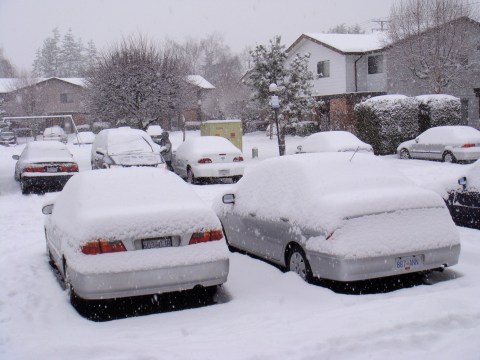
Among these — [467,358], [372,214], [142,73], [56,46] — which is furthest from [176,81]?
[56,46]

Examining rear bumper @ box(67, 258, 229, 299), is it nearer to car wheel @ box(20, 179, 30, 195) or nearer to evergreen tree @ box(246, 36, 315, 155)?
car wheel @ box(20, 179, 30, 195)

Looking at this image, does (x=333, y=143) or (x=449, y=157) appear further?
(x=449, y=157)

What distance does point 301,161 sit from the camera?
681 cm

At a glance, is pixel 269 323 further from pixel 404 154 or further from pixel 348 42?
pixel 348 42

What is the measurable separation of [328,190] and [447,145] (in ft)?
51.8

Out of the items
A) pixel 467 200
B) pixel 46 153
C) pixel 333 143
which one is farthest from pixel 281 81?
pixel 467 200

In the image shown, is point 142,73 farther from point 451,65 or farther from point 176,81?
point 451,65

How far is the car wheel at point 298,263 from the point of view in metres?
6.03

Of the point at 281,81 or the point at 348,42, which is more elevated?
the point at 348,42

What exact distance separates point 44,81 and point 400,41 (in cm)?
4230

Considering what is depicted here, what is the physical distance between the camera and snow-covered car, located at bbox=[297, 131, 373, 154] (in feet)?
62.5

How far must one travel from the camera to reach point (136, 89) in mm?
28578

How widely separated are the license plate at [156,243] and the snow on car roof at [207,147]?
11249 mm

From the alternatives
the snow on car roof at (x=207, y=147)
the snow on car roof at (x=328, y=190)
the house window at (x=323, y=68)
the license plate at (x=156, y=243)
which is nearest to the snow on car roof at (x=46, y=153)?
the snow on car roof at (x=207, y=147)
